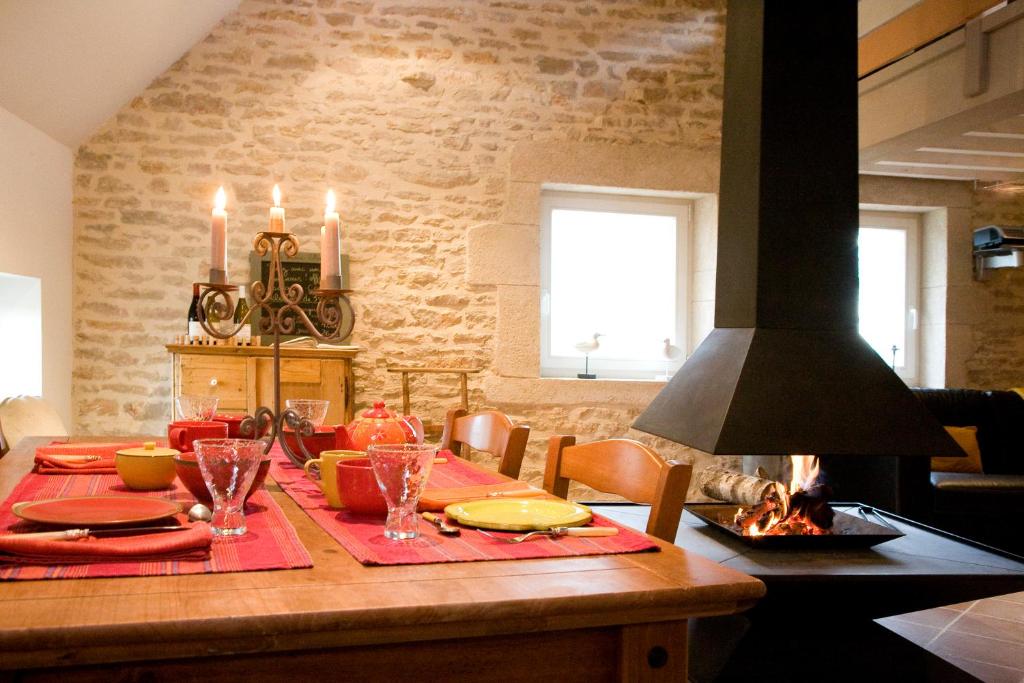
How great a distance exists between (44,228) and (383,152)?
71.2 inches

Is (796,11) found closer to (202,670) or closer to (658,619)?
(658,619)

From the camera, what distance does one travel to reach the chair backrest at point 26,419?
2.75m

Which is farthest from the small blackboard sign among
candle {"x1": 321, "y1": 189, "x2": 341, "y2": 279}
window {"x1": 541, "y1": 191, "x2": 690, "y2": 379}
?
candle {"x1": 321, "y1": 189, "x2": 341, "y2": 279}

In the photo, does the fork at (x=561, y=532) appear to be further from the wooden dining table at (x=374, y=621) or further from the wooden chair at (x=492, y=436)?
the wooden chair at (x=492, y=436)

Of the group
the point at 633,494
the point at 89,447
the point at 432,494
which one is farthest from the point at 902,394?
the point at 89,447

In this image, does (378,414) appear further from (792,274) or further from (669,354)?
(669,354)

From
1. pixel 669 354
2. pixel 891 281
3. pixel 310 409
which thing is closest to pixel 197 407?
pixel 310 409

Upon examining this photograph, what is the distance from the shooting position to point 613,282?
5.59 meters

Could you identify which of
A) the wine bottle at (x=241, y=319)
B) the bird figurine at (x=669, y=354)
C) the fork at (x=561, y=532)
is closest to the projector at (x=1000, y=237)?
the bird figurine at (x=669, y=354)

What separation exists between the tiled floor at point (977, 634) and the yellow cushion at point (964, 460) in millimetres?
895

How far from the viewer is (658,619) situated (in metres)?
1.01

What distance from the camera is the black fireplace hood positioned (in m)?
2.74

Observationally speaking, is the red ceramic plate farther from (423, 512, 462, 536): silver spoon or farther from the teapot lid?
the teapot lid

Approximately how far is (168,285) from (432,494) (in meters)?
3.69
